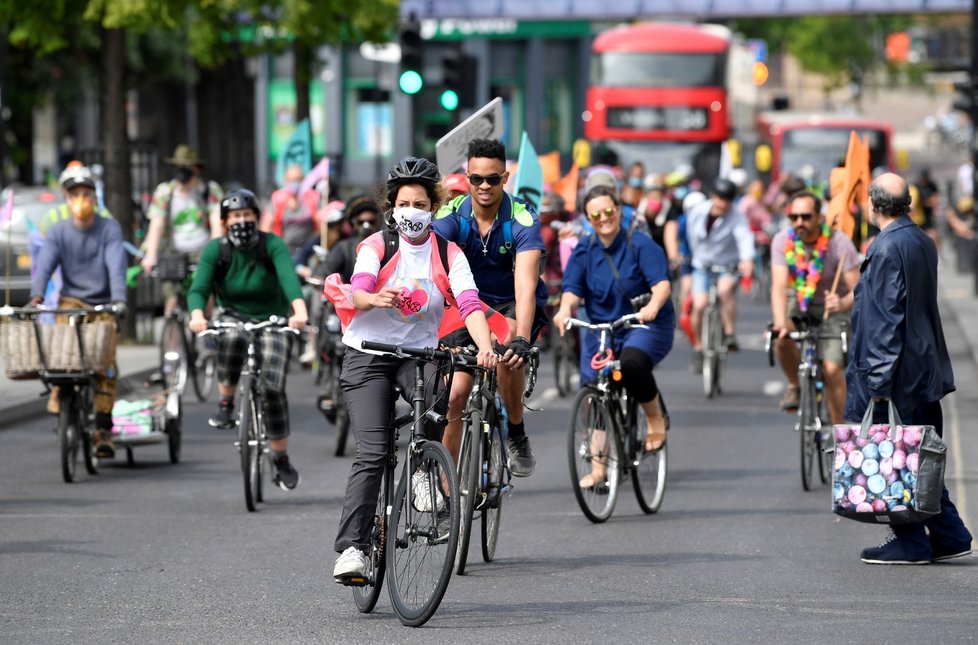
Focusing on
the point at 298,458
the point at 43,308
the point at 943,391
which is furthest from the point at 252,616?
the point at 298,458

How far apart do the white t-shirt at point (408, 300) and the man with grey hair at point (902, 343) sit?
2017 millimetres

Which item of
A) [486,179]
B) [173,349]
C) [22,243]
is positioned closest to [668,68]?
[22,243]

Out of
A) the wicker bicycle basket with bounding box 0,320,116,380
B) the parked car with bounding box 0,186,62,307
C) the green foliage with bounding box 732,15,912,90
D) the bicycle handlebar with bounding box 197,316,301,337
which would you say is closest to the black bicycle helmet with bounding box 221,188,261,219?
the bicycle handlebar with bounding box 197,316,301,337

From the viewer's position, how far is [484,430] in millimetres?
7977

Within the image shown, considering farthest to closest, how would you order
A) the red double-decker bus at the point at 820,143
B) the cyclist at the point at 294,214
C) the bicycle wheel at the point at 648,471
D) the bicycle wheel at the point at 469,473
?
the red double-decker bus at the point at 820,143 < the cyclist at the point at 294,214 < the bicycle wheel at the point at 648,471 < the bicycle wheel at the point at 469,473

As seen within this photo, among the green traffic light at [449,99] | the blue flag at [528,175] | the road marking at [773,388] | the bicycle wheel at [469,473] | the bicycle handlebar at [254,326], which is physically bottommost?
the road marking at [773,388]

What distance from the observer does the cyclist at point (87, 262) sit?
38.5 ft

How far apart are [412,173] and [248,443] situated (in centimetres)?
305

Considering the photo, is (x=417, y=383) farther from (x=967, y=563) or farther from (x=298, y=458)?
(x=298, y=458)

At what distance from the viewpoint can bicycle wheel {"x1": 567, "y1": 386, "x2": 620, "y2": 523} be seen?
9758mm

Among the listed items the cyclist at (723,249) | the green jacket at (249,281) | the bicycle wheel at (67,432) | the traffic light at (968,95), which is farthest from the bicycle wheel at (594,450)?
the traffic light at (968,95)

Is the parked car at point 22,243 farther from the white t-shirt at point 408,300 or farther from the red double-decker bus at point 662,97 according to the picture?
the red double-decker bus at point 662,97

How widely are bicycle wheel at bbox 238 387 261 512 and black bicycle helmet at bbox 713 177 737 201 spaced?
23.8 ft

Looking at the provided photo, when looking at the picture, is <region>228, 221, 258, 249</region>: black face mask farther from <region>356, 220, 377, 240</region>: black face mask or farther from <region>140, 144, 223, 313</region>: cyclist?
<region>140, 144, 223, 313</region>: cyclist
